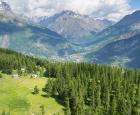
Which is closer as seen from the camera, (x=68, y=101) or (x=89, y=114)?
(x=89, y=114)

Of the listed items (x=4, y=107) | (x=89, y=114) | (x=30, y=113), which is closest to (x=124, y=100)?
(x=89, y=114)

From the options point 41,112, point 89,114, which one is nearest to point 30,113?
point 41,112

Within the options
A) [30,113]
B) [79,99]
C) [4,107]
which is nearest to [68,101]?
[79,99]

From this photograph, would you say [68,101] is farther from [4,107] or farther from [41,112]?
[4,107]

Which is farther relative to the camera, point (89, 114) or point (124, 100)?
point (124, 100)

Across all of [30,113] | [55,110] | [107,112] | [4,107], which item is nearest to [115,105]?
[107,112]

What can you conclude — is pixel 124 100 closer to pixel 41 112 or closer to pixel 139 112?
pixel 139 112

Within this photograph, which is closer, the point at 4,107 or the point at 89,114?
the point at 89,114

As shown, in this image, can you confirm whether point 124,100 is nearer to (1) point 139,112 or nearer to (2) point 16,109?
(1) point 139,112
